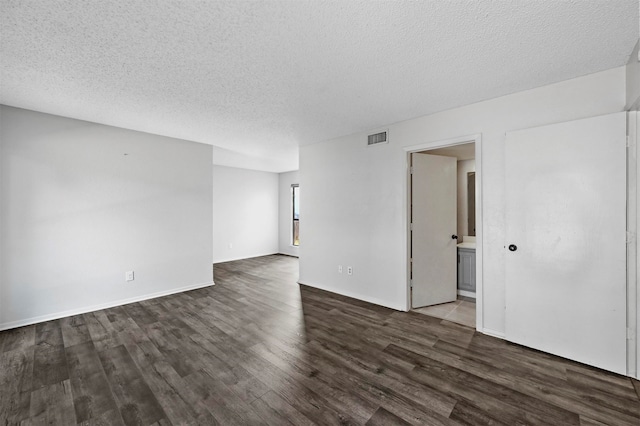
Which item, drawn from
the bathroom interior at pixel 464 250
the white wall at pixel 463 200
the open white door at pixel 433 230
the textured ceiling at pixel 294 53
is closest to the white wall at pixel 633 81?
the textured ceiling at pixel 294 53

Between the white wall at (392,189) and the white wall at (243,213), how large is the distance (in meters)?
3.19

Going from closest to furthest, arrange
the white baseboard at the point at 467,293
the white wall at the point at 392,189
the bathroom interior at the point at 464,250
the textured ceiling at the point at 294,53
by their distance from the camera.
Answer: the textured ceiling at the point at 294,53 < the white wall at the point at 392,189 < the bathroom interior at the point at 464,250 < the white baseboard at the point at 467,293

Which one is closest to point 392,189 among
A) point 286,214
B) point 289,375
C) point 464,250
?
point 464,250

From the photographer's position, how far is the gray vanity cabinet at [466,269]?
4027 mm

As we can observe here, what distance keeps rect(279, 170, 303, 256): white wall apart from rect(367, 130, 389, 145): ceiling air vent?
433 cm

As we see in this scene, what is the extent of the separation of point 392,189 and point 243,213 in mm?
5114

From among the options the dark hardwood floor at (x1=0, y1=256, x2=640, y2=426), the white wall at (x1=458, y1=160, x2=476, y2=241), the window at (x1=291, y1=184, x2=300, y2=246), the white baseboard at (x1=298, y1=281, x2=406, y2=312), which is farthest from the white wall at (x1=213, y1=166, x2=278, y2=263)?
the white wall at (x1=458, y1=160, x2=476, y2=241)

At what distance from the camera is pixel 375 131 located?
3895mm

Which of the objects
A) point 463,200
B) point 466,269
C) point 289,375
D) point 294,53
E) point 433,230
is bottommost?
point 289,375

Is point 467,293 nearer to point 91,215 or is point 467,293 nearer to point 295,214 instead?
point 295,214

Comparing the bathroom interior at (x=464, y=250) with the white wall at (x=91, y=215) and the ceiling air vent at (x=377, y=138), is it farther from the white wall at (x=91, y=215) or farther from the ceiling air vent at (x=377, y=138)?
the white wall at (x=91, y=215)

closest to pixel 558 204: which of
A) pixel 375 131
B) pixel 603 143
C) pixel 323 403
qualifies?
pixel 603 143

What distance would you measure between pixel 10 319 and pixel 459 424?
4794 millimetres

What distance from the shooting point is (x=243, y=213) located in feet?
24.9
